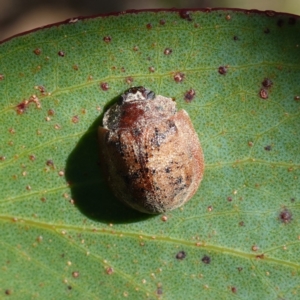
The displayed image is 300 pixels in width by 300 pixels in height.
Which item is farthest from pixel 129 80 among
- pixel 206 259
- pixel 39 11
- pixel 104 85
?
pixel 39 11

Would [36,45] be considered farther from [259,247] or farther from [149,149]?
[259,247]

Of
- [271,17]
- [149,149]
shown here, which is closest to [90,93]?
[149,149]

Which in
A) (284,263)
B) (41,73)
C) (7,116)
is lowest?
(284,263)

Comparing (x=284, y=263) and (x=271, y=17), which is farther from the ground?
(x=271, y=17)

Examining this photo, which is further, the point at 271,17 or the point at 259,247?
the point at 259,247

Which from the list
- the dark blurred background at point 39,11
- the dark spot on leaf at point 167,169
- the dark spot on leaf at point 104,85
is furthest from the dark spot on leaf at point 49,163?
the dark blurred background at point 39,11

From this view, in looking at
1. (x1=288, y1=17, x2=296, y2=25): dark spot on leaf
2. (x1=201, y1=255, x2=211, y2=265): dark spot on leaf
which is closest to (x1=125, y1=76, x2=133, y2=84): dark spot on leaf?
(x1=288, y1=17, x2=296, y2=25): dark spot on leaf
